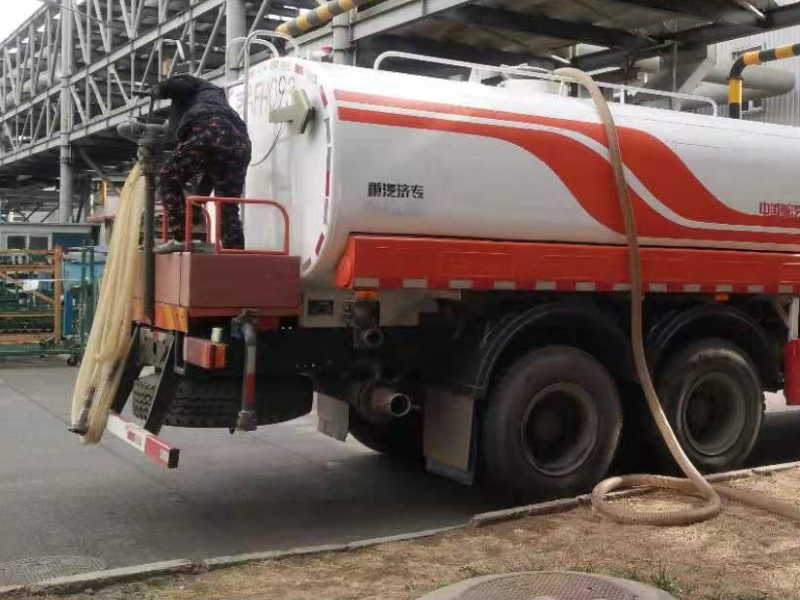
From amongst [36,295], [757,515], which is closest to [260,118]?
[757,515]

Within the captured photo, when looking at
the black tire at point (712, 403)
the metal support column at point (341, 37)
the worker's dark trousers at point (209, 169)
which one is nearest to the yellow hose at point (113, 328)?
the worker's dark trousers at point (209, 169)

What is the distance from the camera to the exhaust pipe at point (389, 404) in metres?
6.10

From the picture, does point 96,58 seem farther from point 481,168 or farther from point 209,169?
point 481,168

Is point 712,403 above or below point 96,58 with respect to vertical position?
below

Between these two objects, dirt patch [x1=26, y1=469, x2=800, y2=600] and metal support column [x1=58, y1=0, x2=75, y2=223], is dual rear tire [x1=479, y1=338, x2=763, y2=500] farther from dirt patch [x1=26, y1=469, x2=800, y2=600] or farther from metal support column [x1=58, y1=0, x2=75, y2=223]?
metal support column [x1=58, y1=0, x2=75, y2=223]

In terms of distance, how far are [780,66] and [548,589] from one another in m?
20.2

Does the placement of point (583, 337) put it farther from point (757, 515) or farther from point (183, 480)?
point (183, 480)

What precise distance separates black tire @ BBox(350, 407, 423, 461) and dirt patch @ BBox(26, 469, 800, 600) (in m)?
2.05

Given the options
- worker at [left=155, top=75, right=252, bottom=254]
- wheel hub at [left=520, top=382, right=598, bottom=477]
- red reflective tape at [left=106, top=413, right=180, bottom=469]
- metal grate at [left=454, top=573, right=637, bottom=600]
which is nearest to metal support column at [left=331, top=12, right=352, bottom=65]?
worker at [left=155, top=75, right=252, bottom=254]

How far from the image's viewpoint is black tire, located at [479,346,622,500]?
6.22m

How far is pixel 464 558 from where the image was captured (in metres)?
5.09

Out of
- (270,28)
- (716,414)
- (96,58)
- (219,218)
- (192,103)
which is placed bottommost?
(716,414)

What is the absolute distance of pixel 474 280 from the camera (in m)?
6.07

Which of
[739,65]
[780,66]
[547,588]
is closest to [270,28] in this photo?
[739,65]
